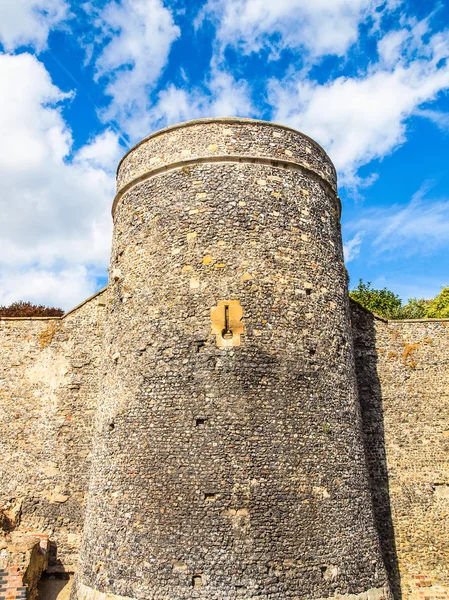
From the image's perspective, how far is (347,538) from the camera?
26.6 ft

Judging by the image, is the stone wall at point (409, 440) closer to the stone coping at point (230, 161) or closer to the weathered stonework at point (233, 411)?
the weathered stonework at point (233, 411)

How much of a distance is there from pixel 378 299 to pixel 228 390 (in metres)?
20.7

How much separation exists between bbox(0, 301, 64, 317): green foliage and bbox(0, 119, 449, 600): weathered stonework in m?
12.4

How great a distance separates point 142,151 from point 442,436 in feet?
32.6

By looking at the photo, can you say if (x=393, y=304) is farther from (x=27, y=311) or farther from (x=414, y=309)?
(x=27, y=311)

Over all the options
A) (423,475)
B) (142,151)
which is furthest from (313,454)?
(142,151)

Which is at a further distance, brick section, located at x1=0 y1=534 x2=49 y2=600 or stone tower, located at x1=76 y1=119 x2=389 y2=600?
brick section, located at x1=0 y1=534 x2=49 y2=600

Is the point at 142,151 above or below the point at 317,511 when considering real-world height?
above

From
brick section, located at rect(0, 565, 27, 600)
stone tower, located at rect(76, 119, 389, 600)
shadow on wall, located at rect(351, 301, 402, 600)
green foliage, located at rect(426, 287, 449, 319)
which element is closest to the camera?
stone tower, located at rect(76, 119, 389, 600)

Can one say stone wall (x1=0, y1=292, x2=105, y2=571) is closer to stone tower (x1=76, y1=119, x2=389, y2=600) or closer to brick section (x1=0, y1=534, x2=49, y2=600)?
brick section (x1=0, y1=534, x2=49, y2=600)

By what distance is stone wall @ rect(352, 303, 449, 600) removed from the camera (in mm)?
10664

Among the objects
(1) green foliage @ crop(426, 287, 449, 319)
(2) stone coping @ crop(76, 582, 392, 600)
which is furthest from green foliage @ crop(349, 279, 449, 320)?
(2) stone coping @ crop(76, 582, 392, 600)

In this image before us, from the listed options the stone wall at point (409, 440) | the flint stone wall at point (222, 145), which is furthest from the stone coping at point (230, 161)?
the stone wall at point (409, 440)

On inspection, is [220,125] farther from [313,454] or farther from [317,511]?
[317,511]
